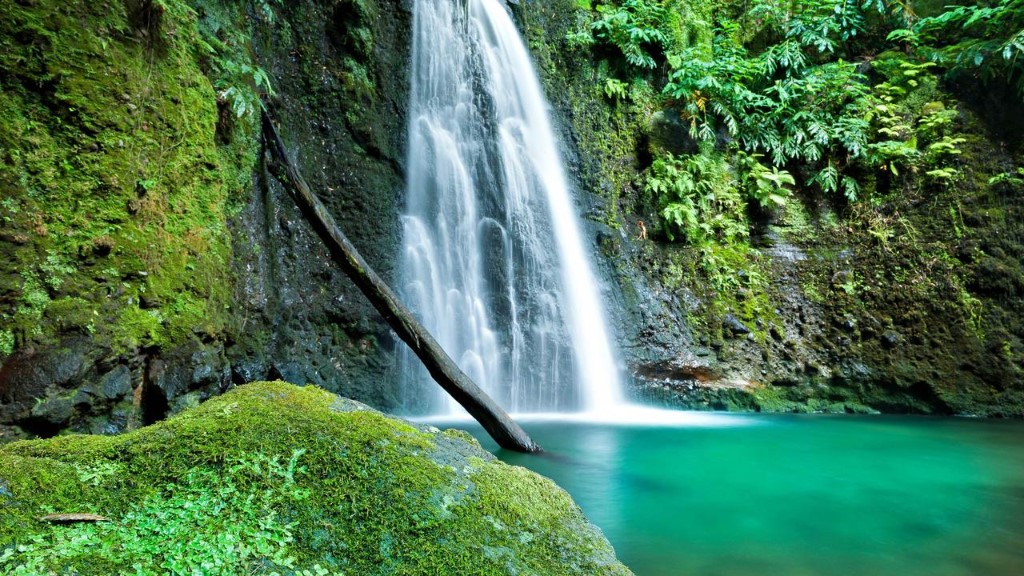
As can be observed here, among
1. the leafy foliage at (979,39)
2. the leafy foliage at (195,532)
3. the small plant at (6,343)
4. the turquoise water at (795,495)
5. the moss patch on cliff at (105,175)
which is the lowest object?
the turquoise water at (795,495)

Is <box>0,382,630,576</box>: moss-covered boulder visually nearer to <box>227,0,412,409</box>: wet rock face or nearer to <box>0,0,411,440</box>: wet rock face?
<box>0,0,411,440</box>: wet rock face

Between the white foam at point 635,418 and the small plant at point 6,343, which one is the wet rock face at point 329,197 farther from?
the small plant at point 6,343

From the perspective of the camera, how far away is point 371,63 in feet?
23.3

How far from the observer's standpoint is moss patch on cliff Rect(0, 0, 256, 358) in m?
2.69

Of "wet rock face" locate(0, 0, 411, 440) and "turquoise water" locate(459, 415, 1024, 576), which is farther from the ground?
"wet rock face" locate(0, 0, 411, 440)

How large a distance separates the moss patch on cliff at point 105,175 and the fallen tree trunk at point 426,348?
107 centimetres

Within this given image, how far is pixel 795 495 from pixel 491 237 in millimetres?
4702

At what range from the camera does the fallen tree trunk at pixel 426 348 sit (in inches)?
177

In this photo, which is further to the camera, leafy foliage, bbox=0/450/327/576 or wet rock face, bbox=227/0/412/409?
wet rock face, bbox=227/0/412/409

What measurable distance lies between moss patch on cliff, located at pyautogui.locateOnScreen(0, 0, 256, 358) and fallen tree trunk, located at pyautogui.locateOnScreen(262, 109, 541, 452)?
42.3 inches

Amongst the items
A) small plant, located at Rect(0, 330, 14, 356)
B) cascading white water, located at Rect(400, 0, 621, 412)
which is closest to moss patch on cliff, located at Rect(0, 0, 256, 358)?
small plant, located at Rect(0, 330, 14, 356)

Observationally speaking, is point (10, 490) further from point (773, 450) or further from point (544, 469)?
point (773, 450)

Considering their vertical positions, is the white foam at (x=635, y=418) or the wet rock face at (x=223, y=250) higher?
the wet rock face at (x=223, y=250)

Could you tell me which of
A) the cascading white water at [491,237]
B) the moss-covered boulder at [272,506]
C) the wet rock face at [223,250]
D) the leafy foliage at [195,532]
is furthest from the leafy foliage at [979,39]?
the leafy foliage at [195,532]
